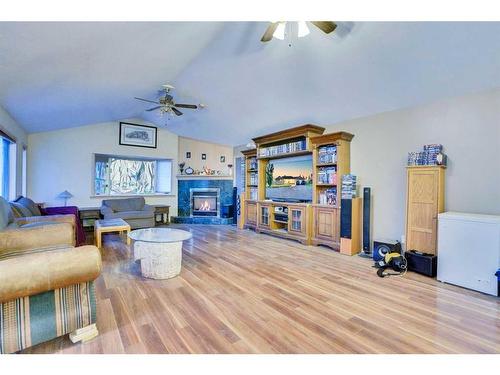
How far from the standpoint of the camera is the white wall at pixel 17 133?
352 cm

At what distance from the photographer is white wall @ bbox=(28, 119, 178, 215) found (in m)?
5.41

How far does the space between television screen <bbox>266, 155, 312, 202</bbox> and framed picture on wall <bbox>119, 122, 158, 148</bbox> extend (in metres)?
3.36

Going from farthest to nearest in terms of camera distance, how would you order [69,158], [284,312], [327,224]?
[69,158]
[327,224]
[284,312]

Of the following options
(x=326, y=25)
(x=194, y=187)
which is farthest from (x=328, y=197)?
(x=194, y=187)

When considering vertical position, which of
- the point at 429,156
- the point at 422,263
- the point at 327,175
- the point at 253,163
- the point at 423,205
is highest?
the point at 253,163

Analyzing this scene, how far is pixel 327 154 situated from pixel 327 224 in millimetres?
1187

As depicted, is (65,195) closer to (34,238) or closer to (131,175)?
(131,175)

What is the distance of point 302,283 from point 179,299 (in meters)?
1.27

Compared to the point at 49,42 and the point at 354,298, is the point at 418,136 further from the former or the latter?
the point at 49,42

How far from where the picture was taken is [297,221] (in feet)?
15.1

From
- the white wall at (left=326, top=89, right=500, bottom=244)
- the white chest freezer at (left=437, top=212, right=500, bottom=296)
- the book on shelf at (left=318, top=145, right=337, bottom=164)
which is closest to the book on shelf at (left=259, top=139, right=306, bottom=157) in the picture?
the book on shelf at (left=318, top=145, right=337, bottom=164)

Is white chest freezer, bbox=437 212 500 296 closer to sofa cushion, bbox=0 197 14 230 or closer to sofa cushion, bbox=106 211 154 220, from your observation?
sofa cushion, bbox=0 197 14 230
